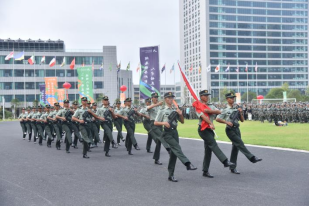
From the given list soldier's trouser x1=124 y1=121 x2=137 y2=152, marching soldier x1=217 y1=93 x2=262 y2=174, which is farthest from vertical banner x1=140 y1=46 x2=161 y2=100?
marching soldier x1=217 y1=93 x2=262 y2=174

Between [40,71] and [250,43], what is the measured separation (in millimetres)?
71916

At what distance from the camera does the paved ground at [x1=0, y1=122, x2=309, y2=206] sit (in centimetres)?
622

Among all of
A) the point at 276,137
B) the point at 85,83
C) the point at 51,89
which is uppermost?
the point at 85,83

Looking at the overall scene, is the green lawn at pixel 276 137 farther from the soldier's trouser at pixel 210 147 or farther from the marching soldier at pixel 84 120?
the marching soldier at pixel 84 120

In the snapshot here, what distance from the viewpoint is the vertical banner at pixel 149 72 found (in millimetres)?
17719

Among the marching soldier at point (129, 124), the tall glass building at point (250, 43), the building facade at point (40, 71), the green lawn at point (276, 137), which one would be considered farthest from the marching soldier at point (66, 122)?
the tall glass building at point (250, 43)

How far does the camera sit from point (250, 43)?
120 m

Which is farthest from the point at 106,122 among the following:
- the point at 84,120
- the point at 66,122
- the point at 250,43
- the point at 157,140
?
the point at 250,43

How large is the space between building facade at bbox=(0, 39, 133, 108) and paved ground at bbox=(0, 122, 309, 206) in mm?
71166

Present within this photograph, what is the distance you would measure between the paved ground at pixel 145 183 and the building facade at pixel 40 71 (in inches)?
2802

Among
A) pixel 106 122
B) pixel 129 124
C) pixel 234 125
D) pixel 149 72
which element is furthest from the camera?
pixel 149 72

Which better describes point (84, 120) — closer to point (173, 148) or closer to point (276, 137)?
point (173, 148)

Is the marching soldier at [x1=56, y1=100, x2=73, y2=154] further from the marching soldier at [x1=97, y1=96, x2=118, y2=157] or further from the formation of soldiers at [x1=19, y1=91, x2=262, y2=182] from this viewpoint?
the marching soldier at [x1=97, y1=96, x2=118, y2=157]

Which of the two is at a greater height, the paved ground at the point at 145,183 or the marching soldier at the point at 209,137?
the marching soldier at the point at 209,137
